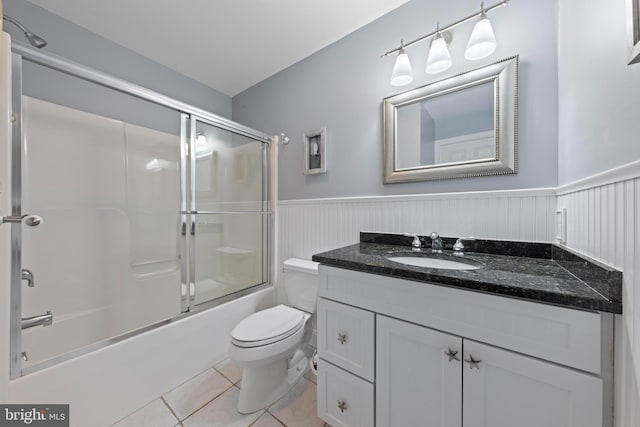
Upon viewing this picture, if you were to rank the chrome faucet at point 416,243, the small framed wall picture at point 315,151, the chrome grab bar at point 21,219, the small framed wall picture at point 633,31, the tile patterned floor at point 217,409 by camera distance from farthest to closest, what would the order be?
the small framed wall picture at point 315,151
the chrome faucet at point 416,243
the tile patterned floor at point 217,409
the chrome grab bar at point 21,219
the small framed wall picture at point 633,31

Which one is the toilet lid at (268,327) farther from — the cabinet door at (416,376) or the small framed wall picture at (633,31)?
the small framed wall picture at (633,31)

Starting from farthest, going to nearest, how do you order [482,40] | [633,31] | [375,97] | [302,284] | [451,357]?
[302,284] < [375,97] < [482,40] < [451,357] < [633,31]

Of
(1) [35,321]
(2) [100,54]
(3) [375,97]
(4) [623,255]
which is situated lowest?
(1) [35,321]

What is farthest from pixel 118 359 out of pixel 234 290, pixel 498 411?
pixel 498 411

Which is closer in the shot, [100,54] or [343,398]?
[343,398]

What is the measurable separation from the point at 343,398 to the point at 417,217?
97 cm

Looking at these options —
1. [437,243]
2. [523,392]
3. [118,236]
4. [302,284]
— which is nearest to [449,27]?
[437,243]

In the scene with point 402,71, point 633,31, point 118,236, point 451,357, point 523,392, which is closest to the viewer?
point 633,31

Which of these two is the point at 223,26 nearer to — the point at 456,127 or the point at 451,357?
the point at 456,127

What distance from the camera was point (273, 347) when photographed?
1214 mm

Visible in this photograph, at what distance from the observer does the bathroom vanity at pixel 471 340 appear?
1.83 feet

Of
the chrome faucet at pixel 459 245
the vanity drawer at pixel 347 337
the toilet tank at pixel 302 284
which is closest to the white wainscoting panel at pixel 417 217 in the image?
the chrome faucet at pixel 459 245

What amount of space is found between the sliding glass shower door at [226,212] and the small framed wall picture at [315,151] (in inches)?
17.8
